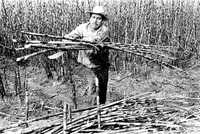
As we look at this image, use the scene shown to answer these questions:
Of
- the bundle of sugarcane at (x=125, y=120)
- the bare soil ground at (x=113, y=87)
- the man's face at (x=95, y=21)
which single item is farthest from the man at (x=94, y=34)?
the bare soil ground at (x=113, y=87)

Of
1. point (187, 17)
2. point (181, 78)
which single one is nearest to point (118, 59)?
point (181, 78)

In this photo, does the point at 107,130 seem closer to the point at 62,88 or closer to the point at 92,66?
the point at 92,66

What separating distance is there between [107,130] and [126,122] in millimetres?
209

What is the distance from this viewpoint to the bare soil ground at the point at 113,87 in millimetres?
4373

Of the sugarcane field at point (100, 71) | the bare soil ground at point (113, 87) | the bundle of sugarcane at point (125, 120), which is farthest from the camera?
the bare soil ground at point (113, 87)

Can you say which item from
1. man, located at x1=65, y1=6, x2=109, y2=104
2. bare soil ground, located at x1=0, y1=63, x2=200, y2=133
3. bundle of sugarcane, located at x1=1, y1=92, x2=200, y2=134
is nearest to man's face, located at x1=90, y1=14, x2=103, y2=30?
man, located at x1=65, y1=6, x2=109, y2=104

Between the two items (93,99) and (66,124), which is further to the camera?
(93,99)

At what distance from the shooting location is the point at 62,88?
507cm

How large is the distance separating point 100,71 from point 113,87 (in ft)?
5.71

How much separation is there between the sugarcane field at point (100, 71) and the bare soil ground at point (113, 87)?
0.02 meters

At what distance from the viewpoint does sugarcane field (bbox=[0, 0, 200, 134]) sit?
7.39ft

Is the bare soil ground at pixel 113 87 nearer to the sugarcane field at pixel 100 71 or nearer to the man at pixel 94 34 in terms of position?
the sugarcane field at pixel 100 71

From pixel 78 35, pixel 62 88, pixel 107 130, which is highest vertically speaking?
pixel 78 35

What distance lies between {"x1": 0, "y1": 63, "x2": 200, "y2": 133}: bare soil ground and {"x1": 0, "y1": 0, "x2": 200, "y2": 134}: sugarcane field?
16 mm
